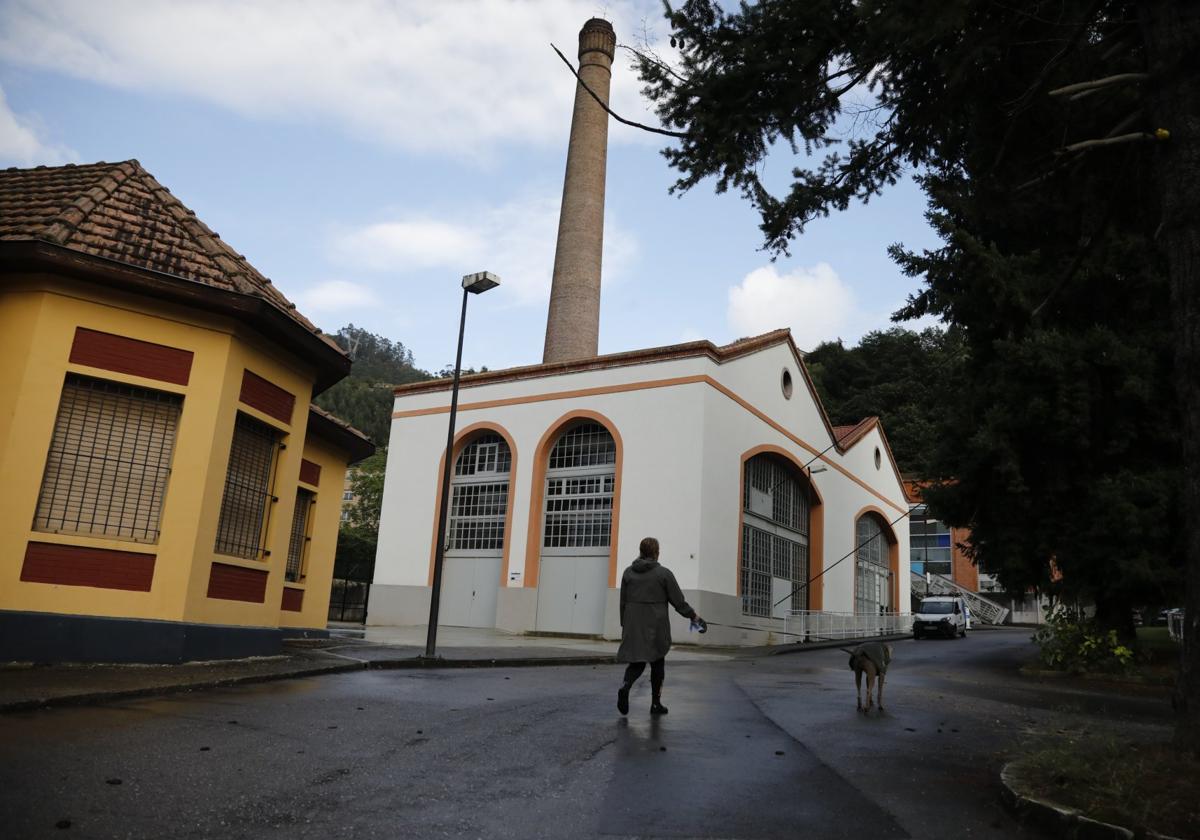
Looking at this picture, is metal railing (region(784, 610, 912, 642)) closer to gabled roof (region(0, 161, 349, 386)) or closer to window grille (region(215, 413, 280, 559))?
window grille (region(215, 413, 280, 559))

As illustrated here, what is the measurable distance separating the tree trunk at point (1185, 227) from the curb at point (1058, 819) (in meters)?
1.16

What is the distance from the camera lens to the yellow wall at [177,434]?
29.3ft

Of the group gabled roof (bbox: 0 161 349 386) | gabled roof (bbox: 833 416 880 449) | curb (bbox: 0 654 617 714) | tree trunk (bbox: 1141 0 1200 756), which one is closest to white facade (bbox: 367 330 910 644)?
gabled roof (bbox: 833 416 880 449)

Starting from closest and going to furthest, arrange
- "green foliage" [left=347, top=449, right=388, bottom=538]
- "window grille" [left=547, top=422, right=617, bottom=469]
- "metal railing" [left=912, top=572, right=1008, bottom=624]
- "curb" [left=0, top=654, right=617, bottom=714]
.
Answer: "curb" [left=0, top=654, right=617, bottom=714]
"window grille" [left=547, top=422, right=617, bottom=469]
"green foliage" [left=347, top=449, right=388, bottom=538]
"metal railing" [left=912, top=572, right=1008, bottom=624]

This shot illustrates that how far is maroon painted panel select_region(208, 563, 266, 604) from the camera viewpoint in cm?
1023

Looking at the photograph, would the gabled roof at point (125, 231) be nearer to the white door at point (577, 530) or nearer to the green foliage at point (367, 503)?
the white door at point (577, 530)

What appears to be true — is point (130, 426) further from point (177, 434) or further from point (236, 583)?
point (236, 583)

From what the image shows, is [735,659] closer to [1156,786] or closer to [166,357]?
[166,357]

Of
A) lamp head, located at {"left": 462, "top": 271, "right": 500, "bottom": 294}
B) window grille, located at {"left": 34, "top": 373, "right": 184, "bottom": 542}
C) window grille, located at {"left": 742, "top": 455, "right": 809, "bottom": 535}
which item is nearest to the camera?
window grille, located at {"left": 34, "top": 373, "right": 184, "bottom": 542}

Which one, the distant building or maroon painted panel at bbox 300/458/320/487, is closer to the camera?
maroon painted panel at bbox 300/458/320/487

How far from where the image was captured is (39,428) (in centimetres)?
909

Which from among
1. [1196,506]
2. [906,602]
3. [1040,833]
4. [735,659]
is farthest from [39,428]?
[906,602]

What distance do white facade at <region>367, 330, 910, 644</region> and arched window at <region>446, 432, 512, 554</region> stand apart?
572mm

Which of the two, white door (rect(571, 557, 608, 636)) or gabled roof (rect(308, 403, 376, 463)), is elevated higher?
gabled roof (rect(308, 403, 376, 463))
